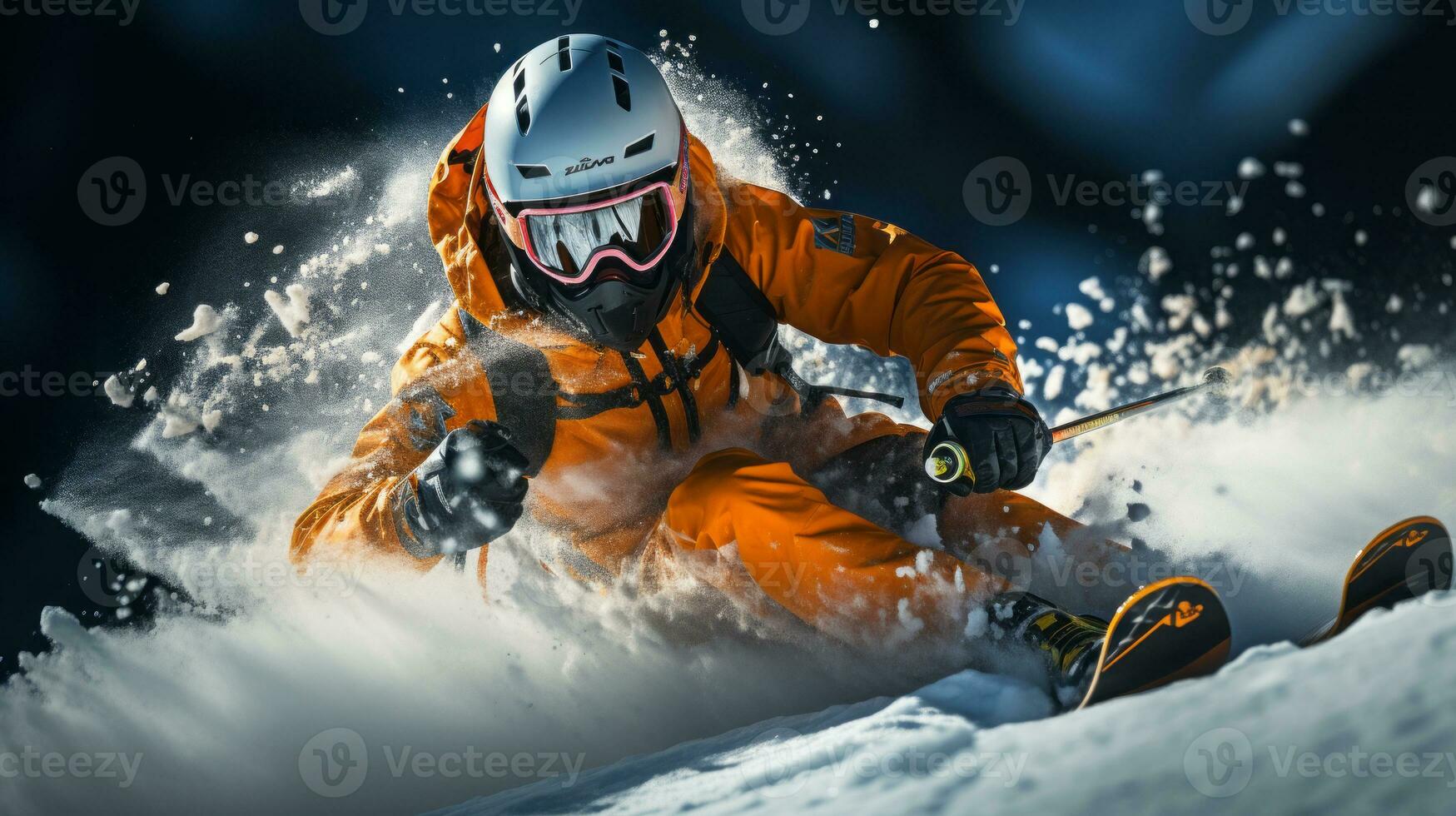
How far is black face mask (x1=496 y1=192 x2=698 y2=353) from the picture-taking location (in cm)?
275

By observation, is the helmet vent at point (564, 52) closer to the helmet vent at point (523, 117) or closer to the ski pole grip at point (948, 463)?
the helmet vent at point (523, 117)

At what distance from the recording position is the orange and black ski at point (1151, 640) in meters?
1.89

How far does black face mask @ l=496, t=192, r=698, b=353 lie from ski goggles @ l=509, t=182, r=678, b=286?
0.12ft

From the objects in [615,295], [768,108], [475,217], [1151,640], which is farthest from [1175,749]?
[768,108]

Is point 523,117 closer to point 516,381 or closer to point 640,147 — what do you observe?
point 640,147

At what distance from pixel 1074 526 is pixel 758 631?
3.47ft

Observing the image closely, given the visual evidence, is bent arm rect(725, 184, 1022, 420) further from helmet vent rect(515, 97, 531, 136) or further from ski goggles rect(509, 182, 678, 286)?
helmet vent rect(515, 97, 531, 136)

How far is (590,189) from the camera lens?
2.71 m

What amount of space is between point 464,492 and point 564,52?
139 centimetres

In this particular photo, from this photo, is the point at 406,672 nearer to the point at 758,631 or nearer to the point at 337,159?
the point at 758,631

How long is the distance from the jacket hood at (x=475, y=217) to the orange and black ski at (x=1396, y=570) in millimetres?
1910

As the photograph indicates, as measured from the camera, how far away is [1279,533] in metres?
3.08

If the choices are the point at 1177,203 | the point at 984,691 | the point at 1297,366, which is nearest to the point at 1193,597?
the point at 984,691

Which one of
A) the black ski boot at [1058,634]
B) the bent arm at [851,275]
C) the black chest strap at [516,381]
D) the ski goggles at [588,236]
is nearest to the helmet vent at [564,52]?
the ski goggles at [588,236]
